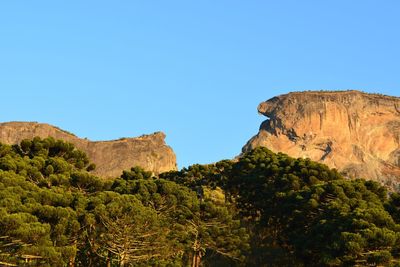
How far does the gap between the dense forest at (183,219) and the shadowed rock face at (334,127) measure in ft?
149

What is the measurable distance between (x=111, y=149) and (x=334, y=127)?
1246 inches

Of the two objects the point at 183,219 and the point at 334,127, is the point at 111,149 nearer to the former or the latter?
the point at 334,127

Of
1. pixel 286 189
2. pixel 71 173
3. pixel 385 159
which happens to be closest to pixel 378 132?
pixel 385 159

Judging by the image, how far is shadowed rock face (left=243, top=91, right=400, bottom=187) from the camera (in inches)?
3297

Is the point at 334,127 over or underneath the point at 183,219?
over

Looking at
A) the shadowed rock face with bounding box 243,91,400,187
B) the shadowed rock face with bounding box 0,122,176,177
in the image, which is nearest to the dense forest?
the shadowed rock face with bounding box 0,122,176,177

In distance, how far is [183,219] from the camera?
28.3 meters

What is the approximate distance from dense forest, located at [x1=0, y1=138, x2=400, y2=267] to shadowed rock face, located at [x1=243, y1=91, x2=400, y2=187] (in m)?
45.4

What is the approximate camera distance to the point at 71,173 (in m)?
32.5

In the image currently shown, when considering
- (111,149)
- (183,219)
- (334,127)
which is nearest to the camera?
(183,219)

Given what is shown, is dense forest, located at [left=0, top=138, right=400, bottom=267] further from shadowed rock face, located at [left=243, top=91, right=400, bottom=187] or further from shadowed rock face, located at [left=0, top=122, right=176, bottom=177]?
shadowed rock face, located at [left=243, top=91, right=400, bottom=187]

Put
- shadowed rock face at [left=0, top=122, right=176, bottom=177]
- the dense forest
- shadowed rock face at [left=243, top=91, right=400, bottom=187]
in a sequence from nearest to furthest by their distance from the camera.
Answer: the dense forest, shadowed rock face at [left=0, top=122, right=176, bottom=177], shadowed rock face at [left=243, top=91, right=400, bottom=187]

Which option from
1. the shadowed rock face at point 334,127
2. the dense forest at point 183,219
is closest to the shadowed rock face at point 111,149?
the shadowed rock face at point 334,127

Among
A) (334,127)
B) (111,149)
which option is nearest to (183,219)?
(111,149)
